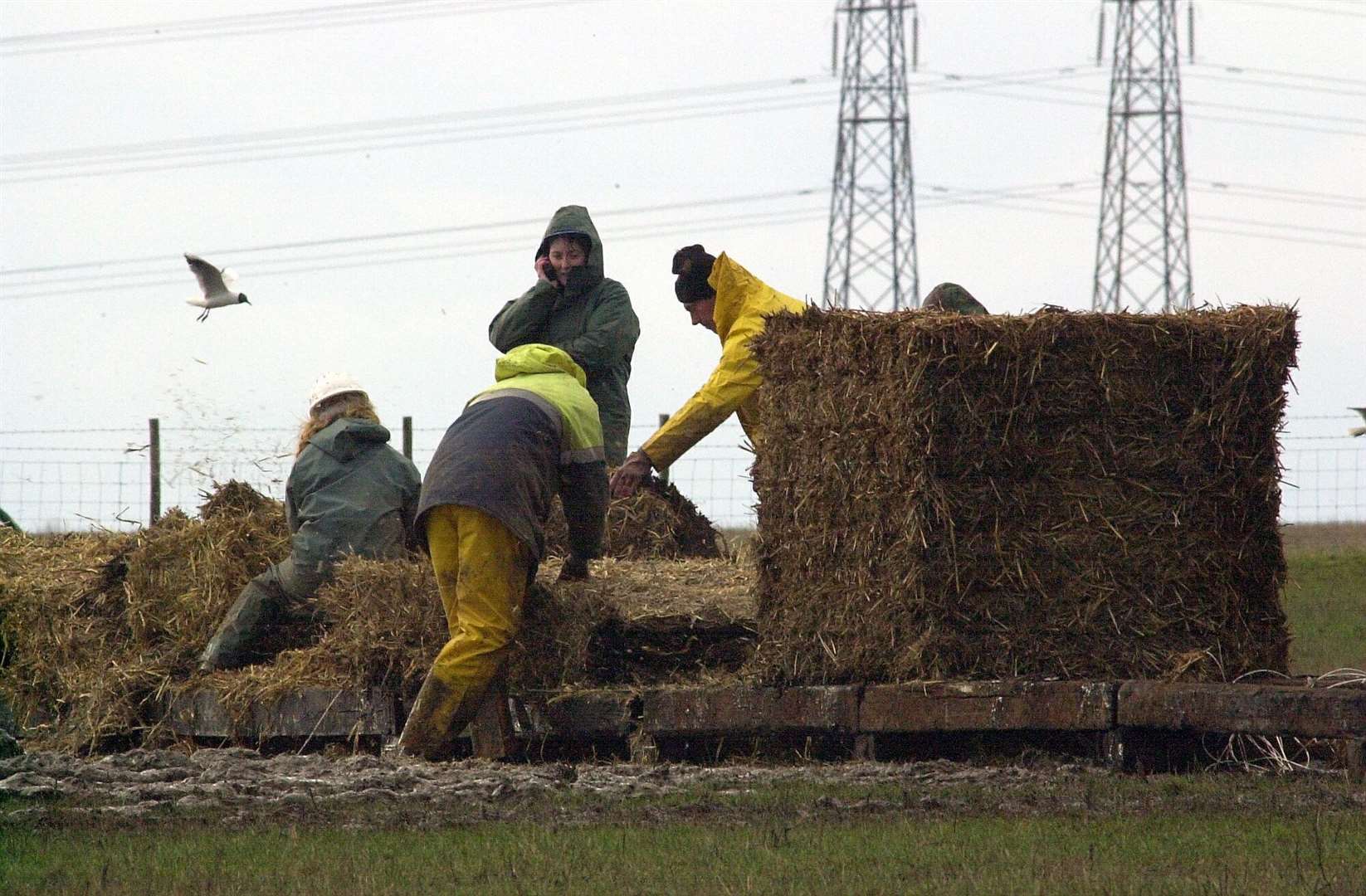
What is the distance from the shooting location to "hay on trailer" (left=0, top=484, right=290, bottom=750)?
10883 millimetres

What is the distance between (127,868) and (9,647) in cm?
538

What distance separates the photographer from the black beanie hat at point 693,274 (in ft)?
35.1

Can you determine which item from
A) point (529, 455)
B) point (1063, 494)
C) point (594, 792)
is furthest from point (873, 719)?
point (529, 455)

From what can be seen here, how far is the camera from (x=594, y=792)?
7.83m

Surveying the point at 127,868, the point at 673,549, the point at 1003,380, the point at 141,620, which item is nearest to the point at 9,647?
the point at 141,620

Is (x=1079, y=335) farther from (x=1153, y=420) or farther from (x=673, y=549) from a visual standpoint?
(x=673, y=549)

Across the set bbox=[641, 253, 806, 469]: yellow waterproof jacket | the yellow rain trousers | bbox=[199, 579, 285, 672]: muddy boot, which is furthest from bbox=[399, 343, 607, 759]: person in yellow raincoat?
bbox=[199, 579, 285, 672]: muddy boot

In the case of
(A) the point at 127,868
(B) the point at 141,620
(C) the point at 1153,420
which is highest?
(C) the point at 1153,420

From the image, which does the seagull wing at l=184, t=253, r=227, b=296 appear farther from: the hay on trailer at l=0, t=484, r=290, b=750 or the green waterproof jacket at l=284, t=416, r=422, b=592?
the green waterproof jacket at l=284, t=416, r=422, b=592

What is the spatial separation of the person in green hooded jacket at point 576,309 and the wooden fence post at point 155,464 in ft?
33.2

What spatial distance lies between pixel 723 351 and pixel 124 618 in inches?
152

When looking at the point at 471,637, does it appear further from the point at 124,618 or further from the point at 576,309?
the point at 124,618

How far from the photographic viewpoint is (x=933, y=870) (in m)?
6.00

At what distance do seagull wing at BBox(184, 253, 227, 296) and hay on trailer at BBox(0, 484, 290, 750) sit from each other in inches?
113
